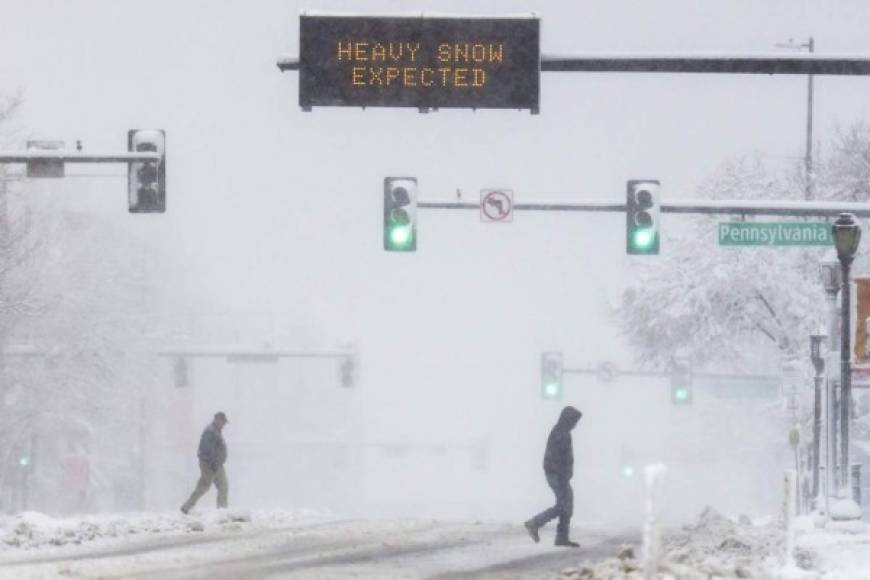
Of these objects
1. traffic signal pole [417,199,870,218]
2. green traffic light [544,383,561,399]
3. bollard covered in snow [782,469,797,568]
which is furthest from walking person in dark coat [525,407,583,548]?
green traffic light [544,383,561,399]

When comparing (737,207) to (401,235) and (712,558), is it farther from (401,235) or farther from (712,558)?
(712,558)

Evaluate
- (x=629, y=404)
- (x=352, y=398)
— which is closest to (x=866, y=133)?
(x=352, y=398)

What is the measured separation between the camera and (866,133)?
183 feet

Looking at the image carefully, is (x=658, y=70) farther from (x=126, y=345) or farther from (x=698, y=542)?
(x=126, y=345)

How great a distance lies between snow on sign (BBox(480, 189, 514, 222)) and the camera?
2891 centimetres

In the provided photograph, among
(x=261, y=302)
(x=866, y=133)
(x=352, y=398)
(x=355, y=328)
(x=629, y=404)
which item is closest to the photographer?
(x=866, y=133)

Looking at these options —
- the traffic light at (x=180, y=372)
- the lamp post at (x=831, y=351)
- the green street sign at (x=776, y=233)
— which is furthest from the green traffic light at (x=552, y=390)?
the green street sign at (x=776, y=233)

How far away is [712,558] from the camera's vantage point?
16.8m

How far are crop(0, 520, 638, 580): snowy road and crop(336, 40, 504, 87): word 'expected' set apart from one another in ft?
14.2

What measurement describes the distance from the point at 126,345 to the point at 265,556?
48.9 meters

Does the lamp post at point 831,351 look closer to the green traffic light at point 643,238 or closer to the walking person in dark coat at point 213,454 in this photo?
the green traffic light at point 643,238

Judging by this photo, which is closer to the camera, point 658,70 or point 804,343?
point 658,70

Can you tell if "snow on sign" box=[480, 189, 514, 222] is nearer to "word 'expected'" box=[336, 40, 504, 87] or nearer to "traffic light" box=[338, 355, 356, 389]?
"word 'expected'" box=[336, 40, 504, 87]

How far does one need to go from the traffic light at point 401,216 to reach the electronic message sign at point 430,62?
31.6ft
